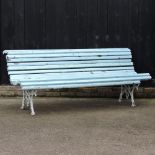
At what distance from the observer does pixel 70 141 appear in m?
6.07

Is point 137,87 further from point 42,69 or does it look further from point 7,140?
point 7,140

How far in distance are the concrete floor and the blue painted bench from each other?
1.07ft

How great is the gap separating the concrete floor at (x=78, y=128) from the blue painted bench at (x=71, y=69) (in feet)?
1.07

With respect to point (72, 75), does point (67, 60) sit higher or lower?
higher

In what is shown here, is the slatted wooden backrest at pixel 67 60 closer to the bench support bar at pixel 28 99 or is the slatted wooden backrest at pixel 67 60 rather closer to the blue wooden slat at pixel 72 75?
the blue wooden slat at pixel 72 75

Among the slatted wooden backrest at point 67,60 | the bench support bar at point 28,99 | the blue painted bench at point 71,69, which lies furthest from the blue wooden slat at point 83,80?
the slatted wooden backrest at point 67,60

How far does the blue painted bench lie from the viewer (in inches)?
301

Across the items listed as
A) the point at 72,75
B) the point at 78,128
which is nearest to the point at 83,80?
the point at 72,75

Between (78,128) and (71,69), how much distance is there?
1.75 m

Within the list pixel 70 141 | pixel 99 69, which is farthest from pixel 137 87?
pixel 70 141

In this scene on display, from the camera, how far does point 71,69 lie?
8.28m

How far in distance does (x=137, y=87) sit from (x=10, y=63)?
7.07ft

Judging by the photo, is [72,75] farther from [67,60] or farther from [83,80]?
[67,60]

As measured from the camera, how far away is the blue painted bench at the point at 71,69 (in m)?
7.64
